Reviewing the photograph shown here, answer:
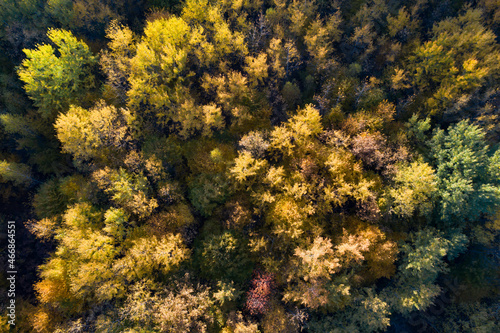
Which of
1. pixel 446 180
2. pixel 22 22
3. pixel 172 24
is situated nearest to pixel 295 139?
pixel 446 180

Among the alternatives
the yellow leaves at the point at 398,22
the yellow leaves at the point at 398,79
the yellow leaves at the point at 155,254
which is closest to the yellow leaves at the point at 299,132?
the yellow leaves at the point at 398,79

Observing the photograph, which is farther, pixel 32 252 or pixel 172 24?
pixel 32 252

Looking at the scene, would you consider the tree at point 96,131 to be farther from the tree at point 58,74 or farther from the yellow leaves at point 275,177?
the yellow leaves at point 275,177

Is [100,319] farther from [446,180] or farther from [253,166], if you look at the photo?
[446,180]

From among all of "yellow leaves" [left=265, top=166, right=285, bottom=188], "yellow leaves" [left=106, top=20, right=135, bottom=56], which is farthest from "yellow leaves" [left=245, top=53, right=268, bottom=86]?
"yellow leaves" [left=106, top=20, right=135, bottom=56]

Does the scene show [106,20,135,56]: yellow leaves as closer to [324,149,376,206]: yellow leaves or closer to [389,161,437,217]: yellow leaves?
[324,149,376,206]: yellow leaves

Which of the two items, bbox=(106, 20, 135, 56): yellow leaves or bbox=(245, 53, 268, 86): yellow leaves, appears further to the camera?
bbox=(106, 20, 135, 56): yellow leaves

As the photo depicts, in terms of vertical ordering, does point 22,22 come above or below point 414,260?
above
